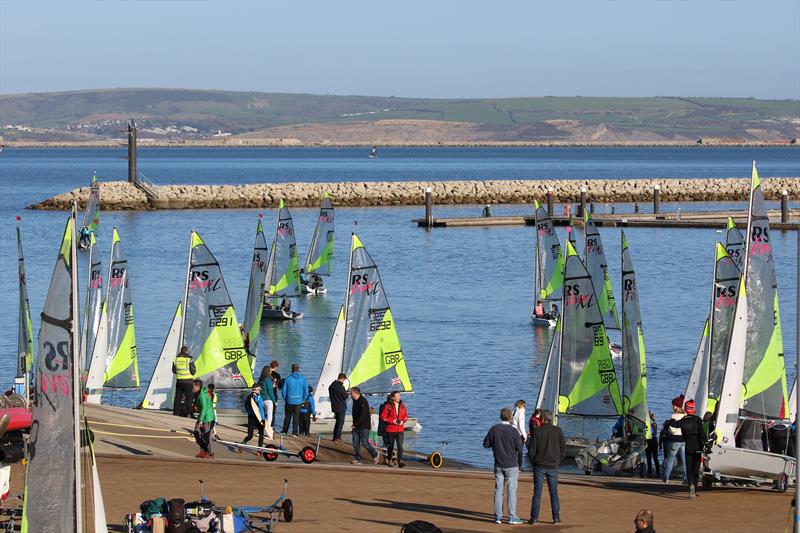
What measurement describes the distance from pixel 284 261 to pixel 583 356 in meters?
25.0

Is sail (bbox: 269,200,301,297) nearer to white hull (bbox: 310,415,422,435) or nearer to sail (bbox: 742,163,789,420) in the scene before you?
white hull (bbox: 310,415,422,435)

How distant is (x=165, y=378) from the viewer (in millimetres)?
29125

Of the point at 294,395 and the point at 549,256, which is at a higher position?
the point at 549,256

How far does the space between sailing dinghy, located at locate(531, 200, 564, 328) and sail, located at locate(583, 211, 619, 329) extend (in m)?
9.93

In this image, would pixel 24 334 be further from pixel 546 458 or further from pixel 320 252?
pixel 320 252

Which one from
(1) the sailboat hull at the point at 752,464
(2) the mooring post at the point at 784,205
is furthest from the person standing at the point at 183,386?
(2) the mooring post at the point at 784,205

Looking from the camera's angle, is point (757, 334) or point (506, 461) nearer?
point (506, 461)

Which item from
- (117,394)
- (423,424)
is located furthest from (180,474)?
(117,394)

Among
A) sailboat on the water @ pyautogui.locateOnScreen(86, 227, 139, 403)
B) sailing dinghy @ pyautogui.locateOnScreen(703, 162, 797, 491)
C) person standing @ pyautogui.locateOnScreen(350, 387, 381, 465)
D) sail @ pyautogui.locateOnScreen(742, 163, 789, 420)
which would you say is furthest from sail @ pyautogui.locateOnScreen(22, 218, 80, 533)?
sailboat on the water @ pyautogui.locateOnScreen(86, 227, 139, 403)

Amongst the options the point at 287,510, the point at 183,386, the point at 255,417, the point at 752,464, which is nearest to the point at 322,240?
the point at 183,386

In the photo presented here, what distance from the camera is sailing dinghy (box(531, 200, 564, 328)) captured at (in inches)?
1854

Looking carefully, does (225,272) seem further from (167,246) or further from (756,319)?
(756,319)

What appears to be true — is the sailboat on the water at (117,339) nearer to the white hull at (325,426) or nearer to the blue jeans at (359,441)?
the white hull at (325,426)

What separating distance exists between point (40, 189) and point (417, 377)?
12083 centimetres
